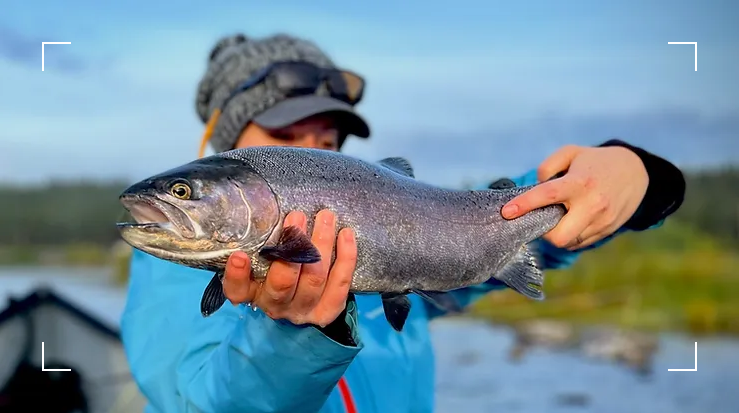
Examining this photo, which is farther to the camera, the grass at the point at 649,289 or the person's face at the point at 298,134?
the grass at the point at 649,289

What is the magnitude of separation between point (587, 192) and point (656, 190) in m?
0.79

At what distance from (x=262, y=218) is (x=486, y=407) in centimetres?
1514

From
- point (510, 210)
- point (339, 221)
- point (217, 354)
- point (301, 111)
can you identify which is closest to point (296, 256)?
point (339, 221)

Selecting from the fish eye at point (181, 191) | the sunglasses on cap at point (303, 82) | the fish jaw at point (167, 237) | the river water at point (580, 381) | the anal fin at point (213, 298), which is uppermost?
the sunglasses on cap at point (303, 82)

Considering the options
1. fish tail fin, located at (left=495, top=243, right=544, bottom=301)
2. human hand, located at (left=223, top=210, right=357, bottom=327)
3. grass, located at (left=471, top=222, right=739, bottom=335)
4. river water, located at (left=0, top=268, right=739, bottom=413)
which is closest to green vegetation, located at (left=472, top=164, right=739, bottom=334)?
grass, located at (left=471, top=222, right=739, bottom=335)

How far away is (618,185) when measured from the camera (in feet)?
13.1

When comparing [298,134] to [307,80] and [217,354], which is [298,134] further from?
[217,354]

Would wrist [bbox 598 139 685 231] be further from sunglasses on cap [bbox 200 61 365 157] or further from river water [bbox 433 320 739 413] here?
river water [bbox 433 320 739 413]

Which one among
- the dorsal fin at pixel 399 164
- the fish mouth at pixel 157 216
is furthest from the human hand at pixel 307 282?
the dorsal fin at pixel 399 164

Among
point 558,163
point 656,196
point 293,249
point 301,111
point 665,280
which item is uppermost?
point 301,111

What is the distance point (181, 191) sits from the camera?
2.63m

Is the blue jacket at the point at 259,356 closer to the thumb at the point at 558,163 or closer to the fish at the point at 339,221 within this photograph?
the fish at the point at 339,221

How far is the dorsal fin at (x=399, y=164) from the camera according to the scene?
3.37 m

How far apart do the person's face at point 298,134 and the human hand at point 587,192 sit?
54.5 inches
